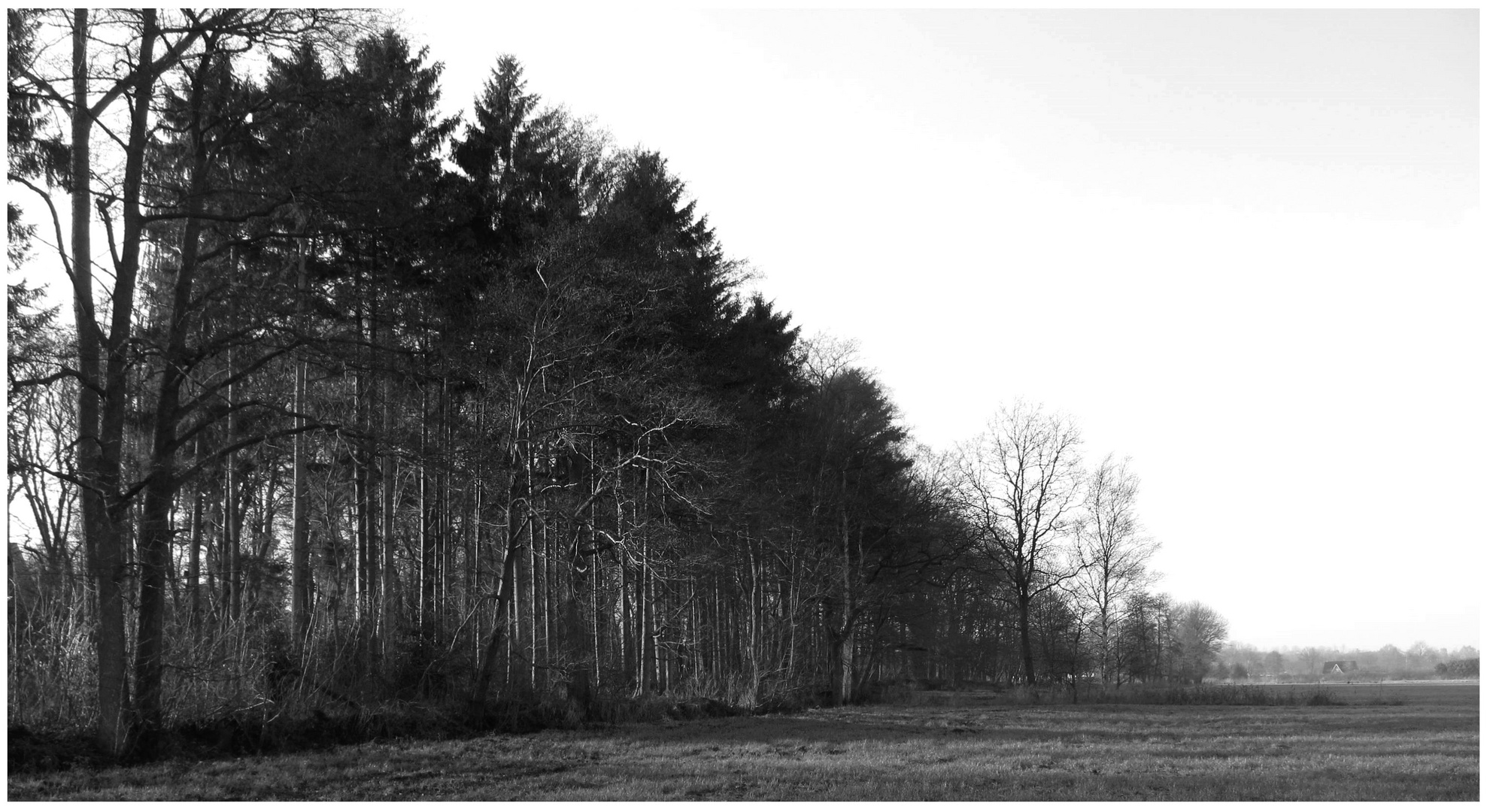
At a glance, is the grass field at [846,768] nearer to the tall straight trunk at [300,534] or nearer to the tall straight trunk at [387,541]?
the tall straight trunk at [387,541]

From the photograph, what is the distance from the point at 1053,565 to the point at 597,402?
3007 cm

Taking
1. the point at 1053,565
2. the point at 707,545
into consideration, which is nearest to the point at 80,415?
the point at 707,545

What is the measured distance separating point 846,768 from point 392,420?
11162 millimetres

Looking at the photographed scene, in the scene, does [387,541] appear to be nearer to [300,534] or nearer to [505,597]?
[300,534]

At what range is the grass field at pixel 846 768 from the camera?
10930 mm

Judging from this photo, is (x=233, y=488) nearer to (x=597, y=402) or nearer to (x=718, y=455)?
(x=597, y=402)

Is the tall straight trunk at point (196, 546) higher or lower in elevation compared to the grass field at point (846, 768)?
higher

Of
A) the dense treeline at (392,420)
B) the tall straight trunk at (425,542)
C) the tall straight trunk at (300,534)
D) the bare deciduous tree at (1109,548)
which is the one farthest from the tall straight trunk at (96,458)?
the bare deciduous tree at (1109,548)

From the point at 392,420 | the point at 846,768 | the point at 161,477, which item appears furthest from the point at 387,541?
the point at 846,768

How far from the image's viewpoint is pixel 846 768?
42.9 feet

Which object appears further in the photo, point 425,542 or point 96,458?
point 425,542

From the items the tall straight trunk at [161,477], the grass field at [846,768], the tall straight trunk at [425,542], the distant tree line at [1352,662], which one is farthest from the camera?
the distant tree line at [1352,662]

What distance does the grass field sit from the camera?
35.9ft

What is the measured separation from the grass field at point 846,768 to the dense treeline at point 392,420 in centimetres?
220
